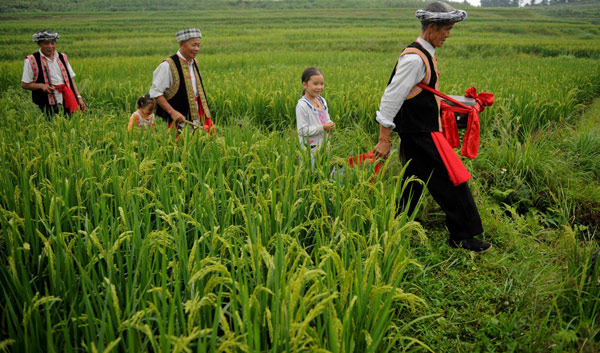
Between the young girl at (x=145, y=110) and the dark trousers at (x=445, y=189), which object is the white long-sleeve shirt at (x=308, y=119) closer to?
the dark trousers at (x=445, y=189)

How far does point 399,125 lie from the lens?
2.77 m

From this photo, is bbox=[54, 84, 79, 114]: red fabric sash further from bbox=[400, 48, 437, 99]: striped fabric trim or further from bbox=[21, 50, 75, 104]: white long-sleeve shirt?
bbox=[400, 48, 437, 99]: striped fabric trim

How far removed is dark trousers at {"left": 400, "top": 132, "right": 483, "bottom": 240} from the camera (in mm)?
2656

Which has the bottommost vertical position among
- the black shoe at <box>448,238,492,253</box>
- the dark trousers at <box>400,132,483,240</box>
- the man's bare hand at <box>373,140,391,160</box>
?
the black shoe at <box>448,238,492,253</box>

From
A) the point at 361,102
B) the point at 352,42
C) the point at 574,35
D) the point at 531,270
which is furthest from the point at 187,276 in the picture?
the point at 574,35

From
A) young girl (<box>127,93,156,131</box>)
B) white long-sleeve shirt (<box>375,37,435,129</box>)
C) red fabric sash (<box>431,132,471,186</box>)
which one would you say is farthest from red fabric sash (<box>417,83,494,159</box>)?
young girl (<box>127,93,156,131</box>)

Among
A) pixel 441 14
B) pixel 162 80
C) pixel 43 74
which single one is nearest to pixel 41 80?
pixel 43 74

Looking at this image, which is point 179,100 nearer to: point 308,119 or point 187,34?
point 187,34

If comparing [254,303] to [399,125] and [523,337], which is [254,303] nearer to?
[523,337]

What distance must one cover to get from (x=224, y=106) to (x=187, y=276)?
4849mm

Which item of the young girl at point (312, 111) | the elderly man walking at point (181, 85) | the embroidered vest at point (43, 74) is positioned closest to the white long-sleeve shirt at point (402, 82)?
the young girl at point (312, 111)

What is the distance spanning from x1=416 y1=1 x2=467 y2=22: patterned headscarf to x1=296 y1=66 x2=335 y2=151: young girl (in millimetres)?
988

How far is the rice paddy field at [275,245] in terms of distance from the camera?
1.22 meters

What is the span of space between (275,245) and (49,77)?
4.53 metres
